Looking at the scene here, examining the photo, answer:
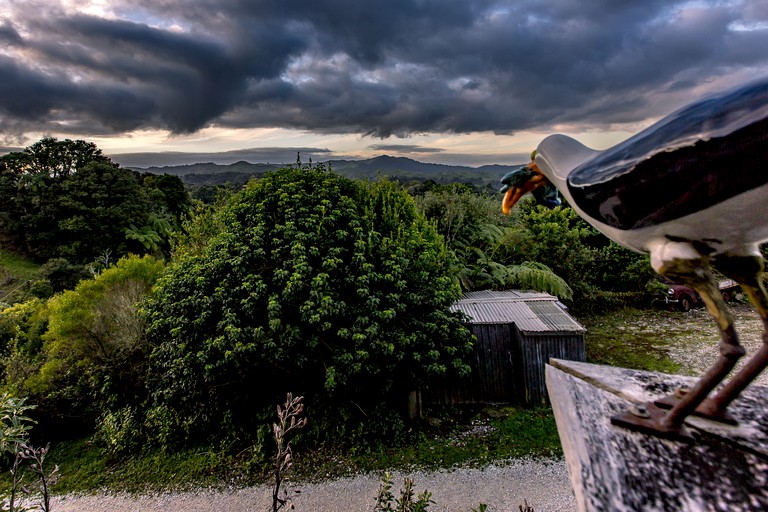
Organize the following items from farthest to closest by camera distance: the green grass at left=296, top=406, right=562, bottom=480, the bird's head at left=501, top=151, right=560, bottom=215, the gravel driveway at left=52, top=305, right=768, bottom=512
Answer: the green grass at left=296, top=406, right=562, bottom=480 < the gravel driveway at left=52, top=305, right=768, bottom=512 < the bird's head at left=501, top=151, right=560, bottom=215

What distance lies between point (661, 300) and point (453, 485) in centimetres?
1405

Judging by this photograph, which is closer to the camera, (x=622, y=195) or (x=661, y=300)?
(x=622, y=195)

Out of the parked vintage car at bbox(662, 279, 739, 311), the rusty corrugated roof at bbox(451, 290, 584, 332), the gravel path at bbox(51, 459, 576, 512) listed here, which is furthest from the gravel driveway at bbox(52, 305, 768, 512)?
the parked vintage car at bbox(662, 279, 739, 311)

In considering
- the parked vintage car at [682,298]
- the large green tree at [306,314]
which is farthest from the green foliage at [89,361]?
the parked vintage car at [682,298]

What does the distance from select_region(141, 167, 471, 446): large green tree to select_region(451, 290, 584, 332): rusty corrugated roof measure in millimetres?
1928

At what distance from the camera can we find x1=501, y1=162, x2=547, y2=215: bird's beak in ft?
6.63

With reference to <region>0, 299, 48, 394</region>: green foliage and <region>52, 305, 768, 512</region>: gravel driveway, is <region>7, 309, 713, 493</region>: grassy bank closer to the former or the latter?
<region>52, 305, 768, 512</region>: gravel driveway

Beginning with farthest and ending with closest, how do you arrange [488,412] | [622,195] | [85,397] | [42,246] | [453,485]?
1. [42,246]
2. [85,397]
3. [488,412]
4. [453,485]
5. [622,195]

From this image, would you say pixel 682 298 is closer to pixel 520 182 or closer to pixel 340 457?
pixel 340 457

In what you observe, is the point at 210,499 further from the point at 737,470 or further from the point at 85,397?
the point at 737,470

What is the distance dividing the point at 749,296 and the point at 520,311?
30.0 ft

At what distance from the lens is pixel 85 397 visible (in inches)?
400

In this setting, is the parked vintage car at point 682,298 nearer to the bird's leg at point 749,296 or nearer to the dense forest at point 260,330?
the dense forest at point 260,330

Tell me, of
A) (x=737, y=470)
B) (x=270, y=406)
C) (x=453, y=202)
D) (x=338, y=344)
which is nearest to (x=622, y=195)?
(x=737, y=470)
